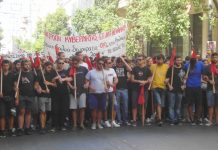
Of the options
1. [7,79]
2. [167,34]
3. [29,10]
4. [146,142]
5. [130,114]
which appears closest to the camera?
[146,142]

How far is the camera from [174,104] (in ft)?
44.3

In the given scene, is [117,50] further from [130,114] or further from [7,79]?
[7,79]

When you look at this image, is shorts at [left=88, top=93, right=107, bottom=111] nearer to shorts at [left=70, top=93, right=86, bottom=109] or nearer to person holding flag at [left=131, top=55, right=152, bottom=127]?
shorts at [left=70, top=93, right=86, bottom=109]

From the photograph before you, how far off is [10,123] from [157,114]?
3.81 m

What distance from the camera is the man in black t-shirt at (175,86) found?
13.4m

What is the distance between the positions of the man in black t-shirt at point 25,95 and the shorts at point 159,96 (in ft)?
10.5

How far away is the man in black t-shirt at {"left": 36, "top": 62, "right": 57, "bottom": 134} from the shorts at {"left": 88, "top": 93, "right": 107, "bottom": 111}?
3.39 ft

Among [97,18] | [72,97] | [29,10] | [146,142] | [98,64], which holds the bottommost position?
[146,142]

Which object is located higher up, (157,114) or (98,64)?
(98,64)

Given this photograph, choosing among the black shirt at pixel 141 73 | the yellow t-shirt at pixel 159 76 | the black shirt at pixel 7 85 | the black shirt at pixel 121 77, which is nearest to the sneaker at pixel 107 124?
the black shirt at pixel 121 77

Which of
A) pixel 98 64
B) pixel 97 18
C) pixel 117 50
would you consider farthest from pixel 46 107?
pixel 97 18

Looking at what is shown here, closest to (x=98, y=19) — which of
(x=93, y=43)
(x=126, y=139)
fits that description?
(x=93, y=43)

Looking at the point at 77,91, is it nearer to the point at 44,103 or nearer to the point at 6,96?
the point at 44,103

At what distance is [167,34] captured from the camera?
906 inches
